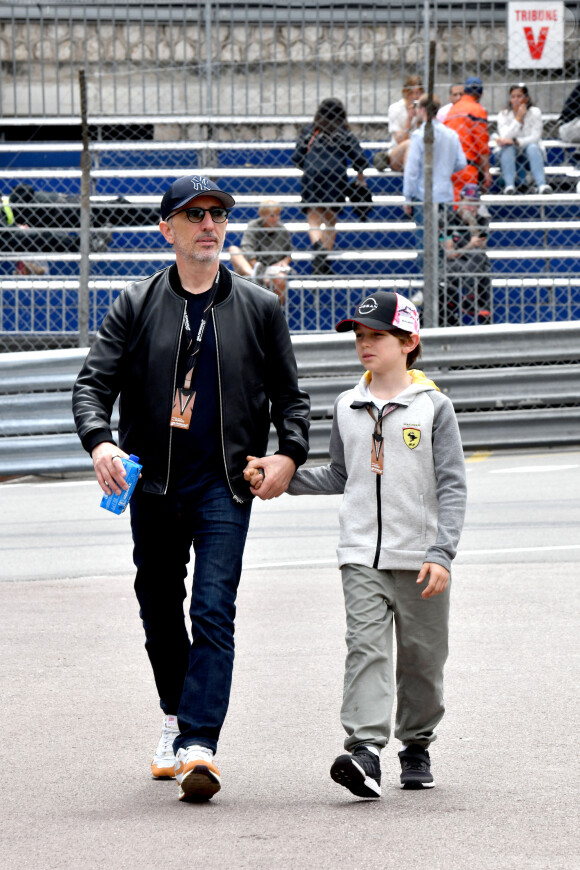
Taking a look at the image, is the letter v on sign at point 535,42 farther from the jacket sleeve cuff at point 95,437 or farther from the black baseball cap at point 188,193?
the jacket sleeve cuff at point 95,437

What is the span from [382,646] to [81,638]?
8.59ft

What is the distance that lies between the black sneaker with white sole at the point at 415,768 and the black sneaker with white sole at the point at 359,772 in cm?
17

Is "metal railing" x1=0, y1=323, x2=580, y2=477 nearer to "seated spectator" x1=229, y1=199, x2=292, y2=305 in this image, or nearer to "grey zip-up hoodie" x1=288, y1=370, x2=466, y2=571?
"seated spectator" x1=229, y1=199, x2=292, y2=305

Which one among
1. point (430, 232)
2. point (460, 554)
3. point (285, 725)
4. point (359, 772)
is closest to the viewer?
point (359, 772)

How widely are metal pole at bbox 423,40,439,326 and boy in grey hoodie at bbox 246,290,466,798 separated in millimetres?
8105

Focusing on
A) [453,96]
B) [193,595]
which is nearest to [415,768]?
[193,595]

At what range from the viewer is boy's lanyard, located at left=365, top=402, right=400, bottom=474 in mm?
4641

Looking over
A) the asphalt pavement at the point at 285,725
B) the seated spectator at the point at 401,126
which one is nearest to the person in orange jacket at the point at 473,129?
the seated spectator at the point at 401,126

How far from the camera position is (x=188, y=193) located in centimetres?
474

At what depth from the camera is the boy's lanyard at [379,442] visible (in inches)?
183

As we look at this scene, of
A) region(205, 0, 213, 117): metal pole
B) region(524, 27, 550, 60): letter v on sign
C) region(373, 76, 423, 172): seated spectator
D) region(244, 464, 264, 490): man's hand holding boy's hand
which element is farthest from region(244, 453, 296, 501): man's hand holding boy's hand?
region(524, 27, 550, 60): letter v on sign

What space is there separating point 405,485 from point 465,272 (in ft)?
29.0

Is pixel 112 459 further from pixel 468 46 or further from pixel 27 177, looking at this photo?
pixel 468 46

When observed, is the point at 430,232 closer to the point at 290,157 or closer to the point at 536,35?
the point at 290,157
